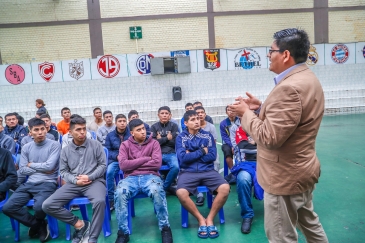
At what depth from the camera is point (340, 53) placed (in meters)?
10.8

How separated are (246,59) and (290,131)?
9149mm

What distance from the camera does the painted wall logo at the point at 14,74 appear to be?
32.6ft

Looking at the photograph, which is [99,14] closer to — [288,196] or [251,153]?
[251,153]

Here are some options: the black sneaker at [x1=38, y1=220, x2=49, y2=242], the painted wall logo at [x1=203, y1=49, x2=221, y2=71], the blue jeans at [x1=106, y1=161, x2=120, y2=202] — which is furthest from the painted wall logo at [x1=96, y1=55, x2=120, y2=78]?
the black sneaker at [x1=38, y1=220, x2=49, y2=242]

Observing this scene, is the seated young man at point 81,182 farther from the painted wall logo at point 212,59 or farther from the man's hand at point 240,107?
the painted wall logo at point 212,59

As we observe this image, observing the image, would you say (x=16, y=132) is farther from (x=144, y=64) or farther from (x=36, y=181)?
(x=144, y=64)

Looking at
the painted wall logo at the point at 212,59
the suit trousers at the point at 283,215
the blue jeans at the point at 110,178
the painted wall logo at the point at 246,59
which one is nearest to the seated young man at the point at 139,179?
the blue jeans at the point at 110,178

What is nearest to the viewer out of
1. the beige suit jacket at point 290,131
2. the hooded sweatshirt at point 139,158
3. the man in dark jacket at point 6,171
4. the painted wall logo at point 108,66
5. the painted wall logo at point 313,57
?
the beige suit jacket at point 290,131

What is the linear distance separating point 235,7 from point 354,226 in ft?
29.0

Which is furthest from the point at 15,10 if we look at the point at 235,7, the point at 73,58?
the point at 235,7

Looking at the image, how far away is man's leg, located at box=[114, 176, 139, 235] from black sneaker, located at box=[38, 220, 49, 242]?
845 mm

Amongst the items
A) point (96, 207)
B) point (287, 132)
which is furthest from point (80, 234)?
point (287, 132)

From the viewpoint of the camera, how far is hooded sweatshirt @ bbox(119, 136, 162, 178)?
3535 millimetres

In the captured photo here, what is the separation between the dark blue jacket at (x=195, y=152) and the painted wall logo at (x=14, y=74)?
8.14m
